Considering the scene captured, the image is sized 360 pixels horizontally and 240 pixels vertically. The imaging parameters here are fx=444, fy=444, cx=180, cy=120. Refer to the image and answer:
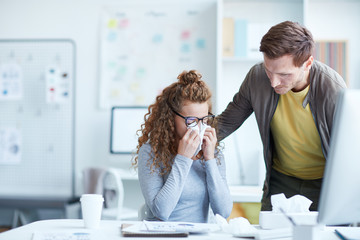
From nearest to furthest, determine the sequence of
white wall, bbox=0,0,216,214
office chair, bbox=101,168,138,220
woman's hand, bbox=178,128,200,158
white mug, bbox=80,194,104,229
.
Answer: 1. white mug, bbox=80,194,104,229
2. woman's hand, bbox=178,128,200,158
3. office chair, bbox=101,168,138,220
4. white wall, bbox=0,0,216,214

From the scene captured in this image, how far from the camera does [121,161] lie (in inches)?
142

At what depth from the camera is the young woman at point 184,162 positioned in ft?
5.23

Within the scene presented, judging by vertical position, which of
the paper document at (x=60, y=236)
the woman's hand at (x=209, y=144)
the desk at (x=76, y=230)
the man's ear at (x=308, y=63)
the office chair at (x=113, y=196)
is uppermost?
the man's ear at (x=308, y=63)

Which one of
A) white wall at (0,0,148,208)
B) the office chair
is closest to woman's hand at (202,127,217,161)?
the office chair

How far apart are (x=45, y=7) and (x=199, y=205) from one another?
2744mm

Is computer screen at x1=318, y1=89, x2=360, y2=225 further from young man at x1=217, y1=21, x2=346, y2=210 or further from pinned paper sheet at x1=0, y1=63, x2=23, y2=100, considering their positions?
pinned paper sheet at x1=0, y1=63, x2=23, y2=100

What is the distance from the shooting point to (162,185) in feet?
5.39

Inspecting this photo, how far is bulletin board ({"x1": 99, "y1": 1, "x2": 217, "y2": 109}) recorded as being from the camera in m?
3.57

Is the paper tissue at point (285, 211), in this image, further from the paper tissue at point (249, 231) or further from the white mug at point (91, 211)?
the white mug at point (91, 211)

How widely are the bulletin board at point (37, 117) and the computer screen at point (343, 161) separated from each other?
296 cm

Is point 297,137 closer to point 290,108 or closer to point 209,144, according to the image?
point 290,108

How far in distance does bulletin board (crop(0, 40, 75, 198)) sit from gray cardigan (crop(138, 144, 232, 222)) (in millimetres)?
2150

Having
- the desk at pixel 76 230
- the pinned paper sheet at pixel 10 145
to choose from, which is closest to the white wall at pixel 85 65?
the pinned paper sheet at pixel 10 145

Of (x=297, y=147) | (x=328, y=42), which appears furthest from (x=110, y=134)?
(x=297, y=147)
